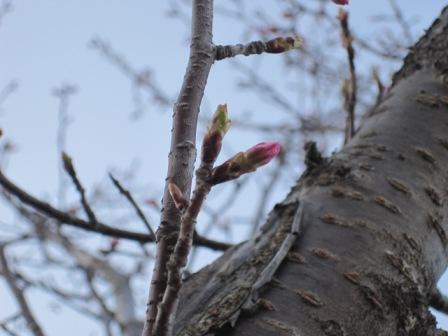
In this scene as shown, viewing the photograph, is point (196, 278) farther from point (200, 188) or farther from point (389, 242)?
point (200, 188)

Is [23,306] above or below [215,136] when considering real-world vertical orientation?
above

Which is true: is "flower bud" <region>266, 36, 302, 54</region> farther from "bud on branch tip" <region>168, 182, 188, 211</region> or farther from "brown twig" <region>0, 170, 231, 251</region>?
"brown twig" <region>0, 170, 231, 251</region>

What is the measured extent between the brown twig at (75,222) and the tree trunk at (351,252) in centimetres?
39

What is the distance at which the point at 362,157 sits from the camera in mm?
1215

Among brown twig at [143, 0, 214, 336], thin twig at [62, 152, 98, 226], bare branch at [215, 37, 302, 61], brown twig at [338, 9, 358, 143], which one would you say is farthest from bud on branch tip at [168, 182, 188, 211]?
brown twig at [338, 9, 358, 143]

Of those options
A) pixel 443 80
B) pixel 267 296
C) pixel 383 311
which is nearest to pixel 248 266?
pixel 267 296

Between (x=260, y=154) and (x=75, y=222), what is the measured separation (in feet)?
2.48

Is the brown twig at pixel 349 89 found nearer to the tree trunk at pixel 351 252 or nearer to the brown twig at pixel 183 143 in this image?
the tree trunk at pixel 351 252

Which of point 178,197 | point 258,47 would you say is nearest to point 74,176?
point 258,47

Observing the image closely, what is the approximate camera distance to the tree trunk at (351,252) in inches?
34.1

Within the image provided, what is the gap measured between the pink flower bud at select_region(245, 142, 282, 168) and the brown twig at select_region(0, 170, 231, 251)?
68 centimetres

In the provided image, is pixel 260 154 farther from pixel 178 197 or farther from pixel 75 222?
pixel 75 222

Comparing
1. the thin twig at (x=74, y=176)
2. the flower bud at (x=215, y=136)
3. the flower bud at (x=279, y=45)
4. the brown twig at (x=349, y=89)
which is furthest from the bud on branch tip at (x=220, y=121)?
the brown twig at (x=349, y=89)

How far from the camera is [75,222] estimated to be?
53.5 inches
